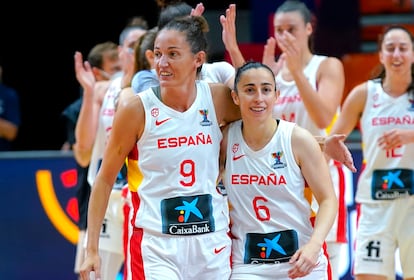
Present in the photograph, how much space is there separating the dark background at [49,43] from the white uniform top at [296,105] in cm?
597

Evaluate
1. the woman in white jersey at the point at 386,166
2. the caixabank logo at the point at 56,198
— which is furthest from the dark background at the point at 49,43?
the woman in white jersey at the point at 386,166

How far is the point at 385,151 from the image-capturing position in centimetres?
619

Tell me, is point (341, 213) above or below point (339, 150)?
below

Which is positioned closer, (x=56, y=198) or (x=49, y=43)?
(x=56, y=198)

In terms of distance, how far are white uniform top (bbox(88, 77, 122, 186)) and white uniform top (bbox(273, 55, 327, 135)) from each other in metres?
1.07

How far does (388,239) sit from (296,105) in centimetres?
97

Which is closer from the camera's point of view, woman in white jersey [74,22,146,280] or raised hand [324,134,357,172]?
raised hand [324,134,357,172]

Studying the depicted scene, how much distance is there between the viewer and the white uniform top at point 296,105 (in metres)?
6.26

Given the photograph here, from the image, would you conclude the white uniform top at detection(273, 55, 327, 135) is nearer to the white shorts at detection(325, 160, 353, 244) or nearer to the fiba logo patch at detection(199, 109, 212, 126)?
the white shorts at detection(325, 160, 353, 244)

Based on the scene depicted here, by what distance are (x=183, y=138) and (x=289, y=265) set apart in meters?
0.74

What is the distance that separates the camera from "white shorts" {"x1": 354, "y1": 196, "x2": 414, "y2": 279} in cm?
612

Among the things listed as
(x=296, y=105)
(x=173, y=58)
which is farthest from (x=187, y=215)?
(x=296, y=105)

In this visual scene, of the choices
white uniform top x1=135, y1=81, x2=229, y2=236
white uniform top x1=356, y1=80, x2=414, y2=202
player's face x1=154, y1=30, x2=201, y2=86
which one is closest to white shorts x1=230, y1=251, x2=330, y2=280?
white uniform top x1=135, y1=81, x2=229, y2=236

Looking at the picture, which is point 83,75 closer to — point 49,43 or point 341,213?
point 341,213
